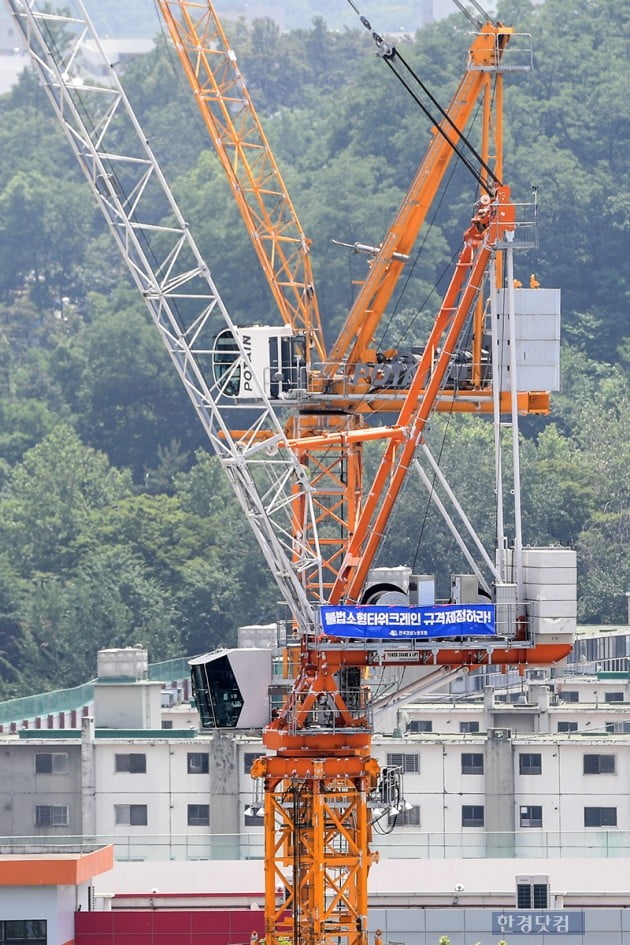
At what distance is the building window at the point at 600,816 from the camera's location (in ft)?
370

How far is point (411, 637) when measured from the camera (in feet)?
263

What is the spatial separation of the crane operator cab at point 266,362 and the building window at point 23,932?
21200 mm

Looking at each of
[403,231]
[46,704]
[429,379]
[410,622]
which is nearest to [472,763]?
[403,231]

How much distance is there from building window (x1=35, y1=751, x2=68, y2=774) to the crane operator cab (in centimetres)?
2082

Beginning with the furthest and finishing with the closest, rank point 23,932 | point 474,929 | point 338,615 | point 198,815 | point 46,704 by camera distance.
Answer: point 46,704 < point 198,815 < point 474,929 < point 338,615 < point 23,932

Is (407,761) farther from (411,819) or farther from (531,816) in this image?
(531,816)

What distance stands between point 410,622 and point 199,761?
37.4 meters

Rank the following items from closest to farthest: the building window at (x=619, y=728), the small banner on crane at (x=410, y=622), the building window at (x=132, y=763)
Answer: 1. the small banner on crane at (x=410, y=622)
2. the building window at (x=132, y=763)
3. the building window at (x=619, y=728)

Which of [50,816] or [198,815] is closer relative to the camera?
[198,815]

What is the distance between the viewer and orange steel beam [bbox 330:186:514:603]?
8231cm

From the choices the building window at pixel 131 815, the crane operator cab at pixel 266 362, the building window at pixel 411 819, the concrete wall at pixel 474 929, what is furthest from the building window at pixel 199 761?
the concrete wall at pixel 474 929

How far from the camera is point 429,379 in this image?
86312 millimetres

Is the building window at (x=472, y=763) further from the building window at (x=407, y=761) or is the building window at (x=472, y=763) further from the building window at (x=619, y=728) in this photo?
the building window at (x=619, y=728)

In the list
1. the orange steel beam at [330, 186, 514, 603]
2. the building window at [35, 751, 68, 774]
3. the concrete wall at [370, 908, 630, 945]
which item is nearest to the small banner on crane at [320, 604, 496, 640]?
the orange steel beam at [330, 186, 514, 603]
